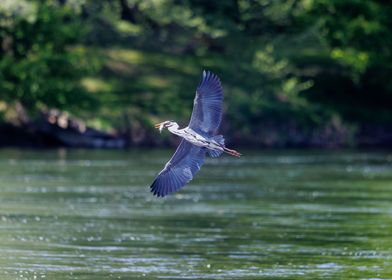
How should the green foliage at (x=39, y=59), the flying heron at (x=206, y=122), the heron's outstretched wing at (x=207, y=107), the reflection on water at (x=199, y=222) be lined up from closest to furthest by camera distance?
the flying heron at (x=206, y=122), the heron's outstretched wing at (x=207, y=107), the reflection on water at (x=199, y=222), the green foliage at (x=39, y=59)

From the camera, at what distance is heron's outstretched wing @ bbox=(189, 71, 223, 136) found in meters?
19.3

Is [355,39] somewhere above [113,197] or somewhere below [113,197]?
above

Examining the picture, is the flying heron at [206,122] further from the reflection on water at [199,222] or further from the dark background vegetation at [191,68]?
the dark background vegetation at [191,68]

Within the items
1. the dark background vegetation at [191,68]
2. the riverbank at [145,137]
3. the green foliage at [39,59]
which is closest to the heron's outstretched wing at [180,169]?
the riverbank at [145,137]

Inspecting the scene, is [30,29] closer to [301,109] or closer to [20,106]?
[20,106]

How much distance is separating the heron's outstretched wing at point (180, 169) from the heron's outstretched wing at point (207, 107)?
0.95 metres

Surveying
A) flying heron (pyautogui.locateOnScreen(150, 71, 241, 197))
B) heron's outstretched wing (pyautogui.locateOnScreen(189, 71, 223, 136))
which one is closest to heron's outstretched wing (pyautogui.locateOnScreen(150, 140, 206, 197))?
flying heron (pyautogui.locateOnScreen(150, 71, 241, 197))

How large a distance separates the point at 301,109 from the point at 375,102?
5.27 meters

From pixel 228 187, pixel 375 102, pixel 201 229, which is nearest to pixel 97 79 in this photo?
pixel 375 102

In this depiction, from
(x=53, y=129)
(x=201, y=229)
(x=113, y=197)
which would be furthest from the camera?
(x=53, y=129)

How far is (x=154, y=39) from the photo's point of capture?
66.4 metres

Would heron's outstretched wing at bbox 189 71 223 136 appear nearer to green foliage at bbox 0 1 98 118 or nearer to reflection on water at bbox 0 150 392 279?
reflection on water at bbox 0 150 392 279

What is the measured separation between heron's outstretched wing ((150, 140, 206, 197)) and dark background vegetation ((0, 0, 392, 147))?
3378 centimetres

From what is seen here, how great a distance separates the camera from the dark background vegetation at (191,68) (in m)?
55.3
